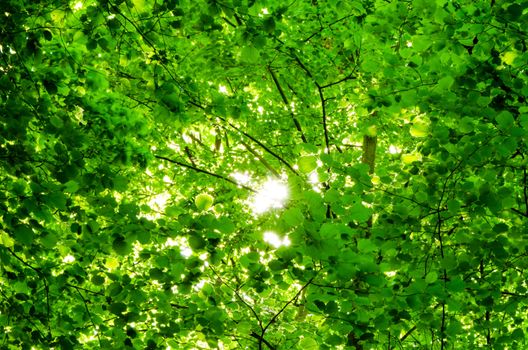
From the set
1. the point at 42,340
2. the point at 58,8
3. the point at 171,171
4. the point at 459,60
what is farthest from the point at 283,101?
the point at 42,340

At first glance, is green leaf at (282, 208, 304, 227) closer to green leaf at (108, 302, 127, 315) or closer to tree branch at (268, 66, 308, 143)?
green leaf at (108, 302, 127, 315)

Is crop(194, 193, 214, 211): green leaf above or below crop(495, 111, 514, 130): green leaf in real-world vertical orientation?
below

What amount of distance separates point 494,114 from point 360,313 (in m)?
1.49

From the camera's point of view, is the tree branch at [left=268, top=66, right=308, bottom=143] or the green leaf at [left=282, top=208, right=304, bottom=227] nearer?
the green leaf at [left=282, top=208, right=304, bottom=227]

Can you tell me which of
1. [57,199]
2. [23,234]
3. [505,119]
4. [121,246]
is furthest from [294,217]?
[505,119]

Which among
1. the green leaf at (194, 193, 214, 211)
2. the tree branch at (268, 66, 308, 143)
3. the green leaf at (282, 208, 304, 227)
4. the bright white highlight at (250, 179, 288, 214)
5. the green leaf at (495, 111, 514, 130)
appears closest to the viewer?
the green leaf at (282, 208, 304, 227)

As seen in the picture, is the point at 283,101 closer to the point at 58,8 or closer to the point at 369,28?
the point at 369,28

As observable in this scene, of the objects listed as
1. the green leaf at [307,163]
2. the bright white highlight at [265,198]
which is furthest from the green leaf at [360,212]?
the bright white highlight at [265,198]

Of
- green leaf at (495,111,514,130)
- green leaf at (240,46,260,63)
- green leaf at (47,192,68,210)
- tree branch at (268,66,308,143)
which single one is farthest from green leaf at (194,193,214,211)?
tree branch at (268,66,308,143)

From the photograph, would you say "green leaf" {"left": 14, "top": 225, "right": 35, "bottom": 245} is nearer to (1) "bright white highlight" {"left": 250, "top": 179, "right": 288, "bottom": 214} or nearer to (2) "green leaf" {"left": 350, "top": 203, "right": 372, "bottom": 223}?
(2) "green leaf" {"left": 350, "top": 203, "right": 372, "bottom": 223}

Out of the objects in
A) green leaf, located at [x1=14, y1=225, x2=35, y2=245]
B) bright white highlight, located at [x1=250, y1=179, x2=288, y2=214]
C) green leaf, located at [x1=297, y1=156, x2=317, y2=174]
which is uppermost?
bright white highlight, located at [x1=250, y1=179, x2=288, y2=214]

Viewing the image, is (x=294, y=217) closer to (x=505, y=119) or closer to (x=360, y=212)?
(x=360, y=212)

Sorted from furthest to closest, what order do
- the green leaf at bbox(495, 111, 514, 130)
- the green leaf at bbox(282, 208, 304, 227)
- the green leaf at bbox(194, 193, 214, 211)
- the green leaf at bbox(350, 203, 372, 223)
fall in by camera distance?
the green leaf at bbox(495, 111, 514, 130), the green leaf at bbox(350, 203, 372, 223), the green leaf at bbox(194, 193, 214, 211), the green leaf at bbox(282, 208, 304, 227)

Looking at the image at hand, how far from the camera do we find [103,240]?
288cm
